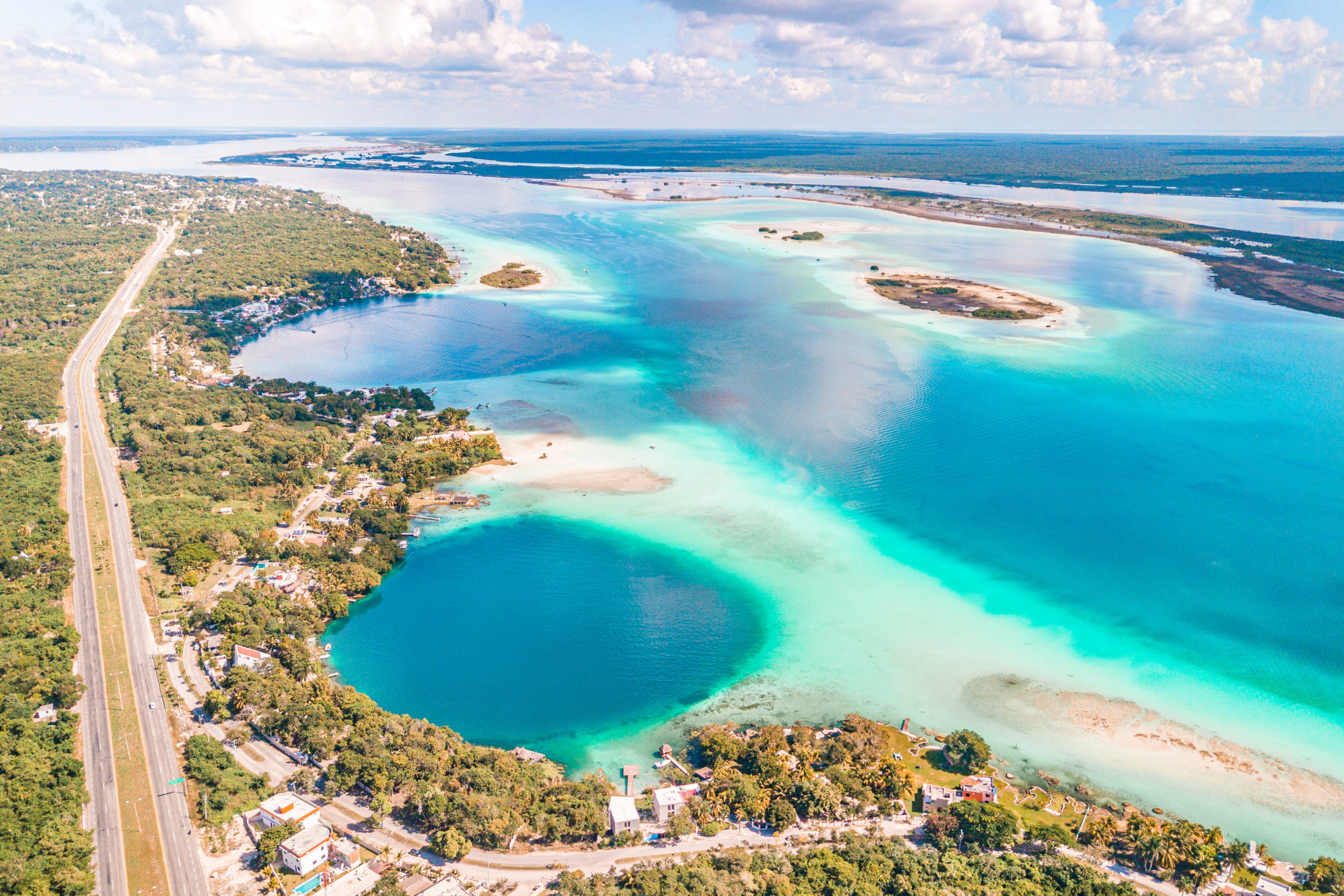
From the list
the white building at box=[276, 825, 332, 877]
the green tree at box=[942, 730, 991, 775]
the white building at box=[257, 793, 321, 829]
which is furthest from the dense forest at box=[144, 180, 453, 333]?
the green tree at box=[942, 730, 991, 775]

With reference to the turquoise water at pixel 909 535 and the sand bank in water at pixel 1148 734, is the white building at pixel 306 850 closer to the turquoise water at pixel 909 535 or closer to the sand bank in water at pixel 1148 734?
the turquoise water at pixel 909 535

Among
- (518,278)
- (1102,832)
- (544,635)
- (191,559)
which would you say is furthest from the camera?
(518,278)

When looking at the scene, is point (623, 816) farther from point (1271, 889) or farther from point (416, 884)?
point (1271, 889)

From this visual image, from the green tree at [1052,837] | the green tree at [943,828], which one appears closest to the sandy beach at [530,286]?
the green tree at [943,828]

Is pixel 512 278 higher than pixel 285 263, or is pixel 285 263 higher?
pixel 285 263

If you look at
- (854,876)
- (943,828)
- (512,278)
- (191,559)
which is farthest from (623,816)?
(512,278)

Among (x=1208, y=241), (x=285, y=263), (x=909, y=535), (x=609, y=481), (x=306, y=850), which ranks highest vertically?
(x=1208, y=241)

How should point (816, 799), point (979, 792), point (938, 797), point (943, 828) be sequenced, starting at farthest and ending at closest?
1. point (979, 792)
2. point (938, 797)
3. point (816, 799)
4. point (943, 828)
